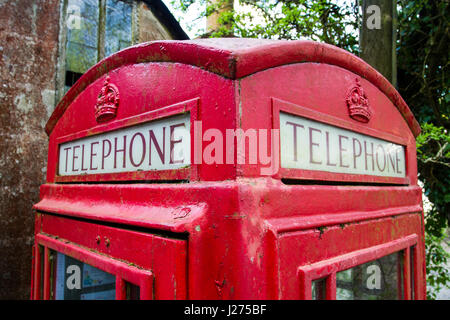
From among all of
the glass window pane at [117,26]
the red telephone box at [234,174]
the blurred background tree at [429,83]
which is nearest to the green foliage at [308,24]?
the blurred background tree at [429,83]

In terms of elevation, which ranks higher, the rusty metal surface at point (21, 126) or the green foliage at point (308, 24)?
the green foliage at point (308, 24)

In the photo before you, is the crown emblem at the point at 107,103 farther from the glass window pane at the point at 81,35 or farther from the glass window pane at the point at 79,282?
the glass window pane at the point at 81,35

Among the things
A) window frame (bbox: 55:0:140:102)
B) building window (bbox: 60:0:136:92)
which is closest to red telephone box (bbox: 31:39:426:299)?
window frame (bbox: 55:0:140:102)

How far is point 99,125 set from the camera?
1133 millimetres

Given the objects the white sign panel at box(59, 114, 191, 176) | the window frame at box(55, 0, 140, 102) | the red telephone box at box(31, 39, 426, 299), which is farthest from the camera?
the window frame at box(55, 0, 140, 102)

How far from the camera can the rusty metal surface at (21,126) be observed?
2.46 m

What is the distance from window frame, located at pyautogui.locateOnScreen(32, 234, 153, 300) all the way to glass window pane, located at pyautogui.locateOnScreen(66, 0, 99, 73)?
206cm

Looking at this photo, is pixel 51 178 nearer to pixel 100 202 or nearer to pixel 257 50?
pixel 100 202

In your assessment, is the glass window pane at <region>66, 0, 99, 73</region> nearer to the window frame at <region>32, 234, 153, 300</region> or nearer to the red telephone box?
the red telephone box

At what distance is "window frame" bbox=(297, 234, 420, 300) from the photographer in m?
0.77

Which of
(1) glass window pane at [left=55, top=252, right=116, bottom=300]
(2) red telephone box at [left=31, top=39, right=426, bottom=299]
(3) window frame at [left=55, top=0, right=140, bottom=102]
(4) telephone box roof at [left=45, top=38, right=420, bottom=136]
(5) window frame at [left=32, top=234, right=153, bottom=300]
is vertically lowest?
(1) glass window pane at [left=55, top=252, right=116, bottom=300]

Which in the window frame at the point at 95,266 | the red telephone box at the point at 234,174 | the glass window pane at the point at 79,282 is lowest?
the glass window pane at the point at 79,282

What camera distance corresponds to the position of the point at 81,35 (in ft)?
9.80

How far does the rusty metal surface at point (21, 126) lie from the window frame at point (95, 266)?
51.5 inches
